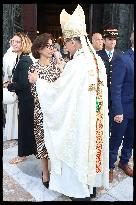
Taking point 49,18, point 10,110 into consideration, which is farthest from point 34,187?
point 49,18

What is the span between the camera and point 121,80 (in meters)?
3.81

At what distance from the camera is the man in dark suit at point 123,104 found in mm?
3814

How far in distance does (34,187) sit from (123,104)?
1.48 meters

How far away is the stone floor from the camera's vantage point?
3.87 meters

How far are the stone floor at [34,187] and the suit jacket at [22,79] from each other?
3.22 feet

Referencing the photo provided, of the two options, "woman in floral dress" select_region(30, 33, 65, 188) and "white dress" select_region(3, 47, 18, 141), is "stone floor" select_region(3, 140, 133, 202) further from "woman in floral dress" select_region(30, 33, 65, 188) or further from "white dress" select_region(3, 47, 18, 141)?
"white dress" select_region(3, 47, 18, 141)

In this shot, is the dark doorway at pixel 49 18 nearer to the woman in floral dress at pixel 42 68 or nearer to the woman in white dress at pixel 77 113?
the woman in floral dress at pixel 42 68

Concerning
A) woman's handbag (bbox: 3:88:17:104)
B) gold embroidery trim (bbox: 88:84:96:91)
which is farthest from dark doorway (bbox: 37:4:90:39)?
gold embroidery trim (bbox: 88:84:96:91)

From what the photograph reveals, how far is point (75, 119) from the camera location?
134 inches

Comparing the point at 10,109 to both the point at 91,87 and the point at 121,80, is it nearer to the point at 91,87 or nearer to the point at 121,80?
the point at 121,80

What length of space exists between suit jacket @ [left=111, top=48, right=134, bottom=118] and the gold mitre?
66cm

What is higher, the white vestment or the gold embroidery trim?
the gold embroidery trim

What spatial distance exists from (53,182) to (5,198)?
60 cm

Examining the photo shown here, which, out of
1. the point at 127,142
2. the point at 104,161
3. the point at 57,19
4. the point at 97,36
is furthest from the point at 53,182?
the point at 57,19
